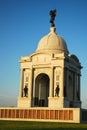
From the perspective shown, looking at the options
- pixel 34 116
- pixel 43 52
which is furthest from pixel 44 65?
pixel 34 116

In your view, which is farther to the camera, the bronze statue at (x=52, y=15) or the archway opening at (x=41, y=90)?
the bronze statue at (x=52, y=15)

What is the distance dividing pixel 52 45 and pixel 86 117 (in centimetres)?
1800

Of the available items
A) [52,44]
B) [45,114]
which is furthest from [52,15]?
[45,114]

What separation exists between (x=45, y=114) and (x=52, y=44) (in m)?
17.4

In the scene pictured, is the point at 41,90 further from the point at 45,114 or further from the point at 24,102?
the point at 45,114

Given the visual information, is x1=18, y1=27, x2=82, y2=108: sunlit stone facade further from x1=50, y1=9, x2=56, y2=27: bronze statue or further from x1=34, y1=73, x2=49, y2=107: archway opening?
x1=50, y1=9, x2=56, y2=27: bronze statue

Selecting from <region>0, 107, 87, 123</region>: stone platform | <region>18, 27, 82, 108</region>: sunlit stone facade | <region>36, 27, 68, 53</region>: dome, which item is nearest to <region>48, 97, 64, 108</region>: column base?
<region>18, 27, 82, 108</region>: sunlit stone facade

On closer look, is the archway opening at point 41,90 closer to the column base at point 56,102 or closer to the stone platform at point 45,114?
the column base at point 56,102

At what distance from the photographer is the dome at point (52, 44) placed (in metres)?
66.6

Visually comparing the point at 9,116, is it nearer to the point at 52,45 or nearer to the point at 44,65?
the point at 44,65

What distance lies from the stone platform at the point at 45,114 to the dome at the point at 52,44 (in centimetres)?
1492

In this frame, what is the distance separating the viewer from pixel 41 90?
67.6 metres

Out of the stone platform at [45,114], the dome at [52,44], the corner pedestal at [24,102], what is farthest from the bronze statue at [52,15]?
the stone platform at [45,114]

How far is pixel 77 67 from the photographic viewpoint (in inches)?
2709
